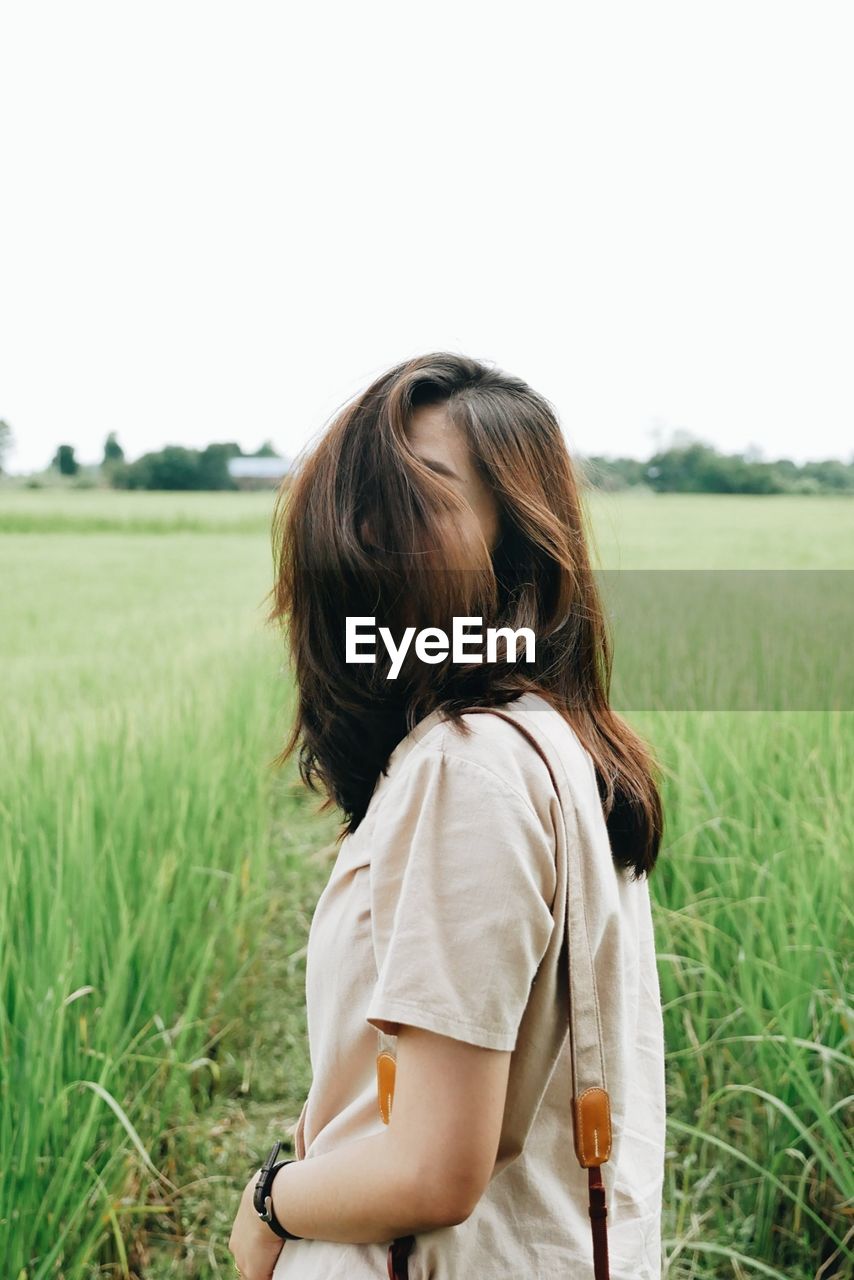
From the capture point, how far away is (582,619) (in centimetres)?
70

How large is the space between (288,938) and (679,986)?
2.74ft

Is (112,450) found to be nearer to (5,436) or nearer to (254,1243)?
(5,436)

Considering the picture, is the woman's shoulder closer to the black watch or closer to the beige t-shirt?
the beige t-shirt

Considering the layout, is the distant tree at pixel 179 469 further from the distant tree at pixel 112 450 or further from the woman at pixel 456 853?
the woman at pixel 456 853

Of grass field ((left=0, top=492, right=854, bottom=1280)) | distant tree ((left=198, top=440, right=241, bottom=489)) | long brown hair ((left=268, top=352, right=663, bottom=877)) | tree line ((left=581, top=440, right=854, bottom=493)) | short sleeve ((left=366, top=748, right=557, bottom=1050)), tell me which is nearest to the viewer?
short sleeve ((left=366, top=748, right=557, bottom=1050))

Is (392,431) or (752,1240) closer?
(392,431)

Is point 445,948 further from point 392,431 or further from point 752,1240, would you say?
point 752,1240

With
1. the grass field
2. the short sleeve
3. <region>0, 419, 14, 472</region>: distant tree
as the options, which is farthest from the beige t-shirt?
<region>0, 419, 14, 472</region>: distant tree

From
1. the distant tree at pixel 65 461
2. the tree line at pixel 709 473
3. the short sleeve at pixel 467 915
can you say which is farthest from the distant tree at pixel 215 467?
the short sleeve at pixel 467 915

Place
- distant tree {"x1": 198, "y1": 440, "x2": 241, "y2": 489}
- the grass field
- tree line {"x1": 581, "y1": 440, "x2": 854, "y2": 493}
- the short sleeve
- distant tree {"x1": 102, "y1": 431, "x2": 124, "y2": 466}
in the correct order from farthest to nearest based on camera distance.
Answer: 1. tree line {"x1": 581, "y1": 440, "x2": 854, "y2": 493}
2. distant tree {"x1": 198, "y1": 440, "x2": 241, "y2": 489}
3. distant tree {"x1": 102, "y1": 431, "x2": 124, "y2": 466}
4. the grass field
5. the short sleeve

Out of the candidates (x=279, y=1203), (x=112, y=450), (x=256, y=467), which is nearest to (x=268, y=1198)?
(x=279, y=1203)

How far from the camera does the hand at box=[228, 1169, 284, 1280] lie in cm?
69

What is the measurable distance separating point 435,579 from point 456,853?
0.58 ft

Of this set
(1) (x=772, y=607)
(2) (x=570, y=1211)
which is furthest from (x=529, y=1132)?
(1) (x=772, y=607)
